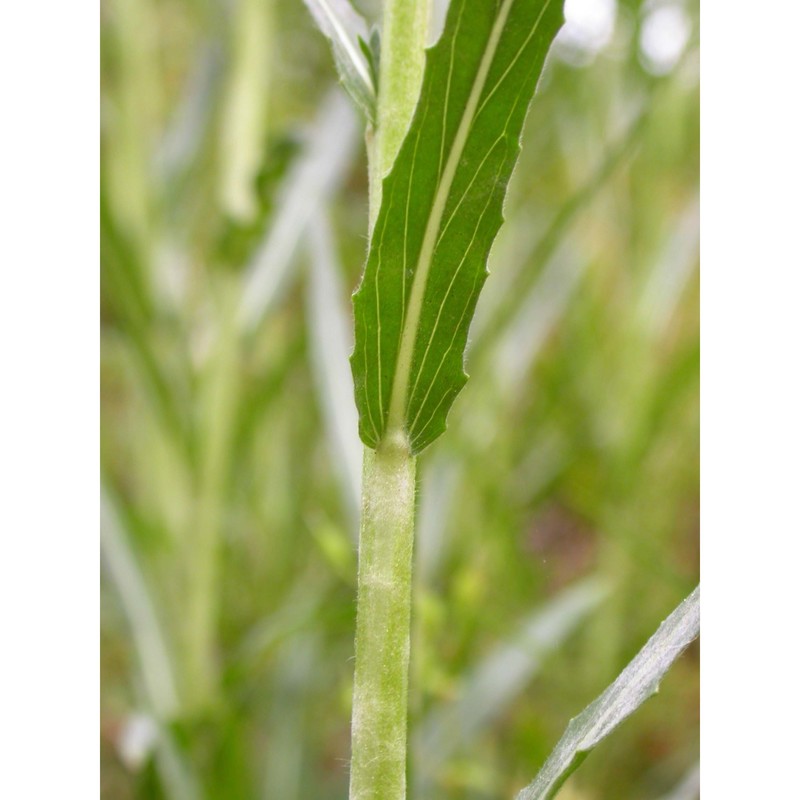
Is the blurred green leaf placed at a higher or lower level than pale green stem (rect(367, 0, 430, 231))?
lower

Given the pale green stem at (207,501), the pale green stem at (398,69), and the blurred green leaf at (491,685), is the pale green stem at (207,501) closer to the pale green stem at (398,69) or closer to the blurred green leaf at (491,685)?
the blurred green leaf at (491,685)

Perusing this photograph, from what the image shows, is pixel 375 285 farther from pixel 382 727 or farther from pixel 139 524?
pixel 139 524

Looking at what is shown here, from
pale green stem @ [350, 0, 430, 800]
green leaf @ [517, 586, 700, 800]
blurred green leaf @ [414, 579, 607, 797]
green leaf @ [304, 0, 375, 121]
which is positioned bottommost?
blurred green leaf @ [414, 579, 607, 797]

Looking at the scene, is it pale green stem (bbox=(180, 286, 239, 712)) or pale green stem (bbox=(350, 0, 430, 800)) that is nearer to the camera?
pale green stem (bbox=(350, 0, 430, 800))

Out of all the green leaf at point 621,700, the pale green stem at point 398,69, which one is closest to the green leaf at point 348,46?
the pale green stem at point 398,69

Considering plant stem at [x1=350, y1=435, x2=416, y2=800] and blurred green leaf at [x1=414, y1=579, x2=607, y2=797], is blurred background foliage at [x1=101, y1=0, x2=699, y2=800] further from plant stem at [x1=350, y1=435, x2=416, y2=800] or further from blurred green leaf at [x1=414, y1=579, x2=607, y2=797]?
plant stem at [x1=350, y1=435, x2=416, y2=800]

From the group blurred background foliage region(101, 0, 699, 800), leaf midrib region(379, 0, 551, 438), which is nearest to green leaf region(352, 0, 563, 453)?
leaf midrib region(379, 0, 551, 438)
